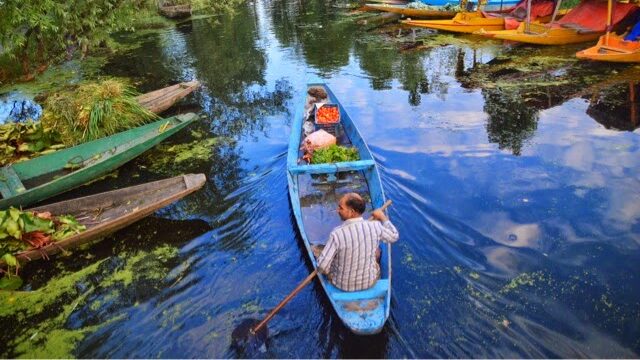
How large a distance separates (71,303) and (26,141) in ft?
Answer: 18.8

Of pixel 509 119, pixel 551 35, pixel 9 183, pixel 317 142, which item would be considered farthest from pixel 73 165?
pixel 551 35

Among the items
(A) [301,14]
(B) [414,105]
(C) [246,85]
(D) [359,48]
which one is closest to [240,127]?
(C) [246,85]

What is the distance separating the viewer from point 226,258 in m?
6.31

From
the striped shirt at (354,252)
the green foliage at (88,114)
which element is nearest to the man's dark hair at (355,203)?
the striped shirt at (354,252)

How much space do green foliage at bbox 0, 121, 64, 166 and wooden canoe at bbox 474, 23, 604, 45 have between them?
1571 cm

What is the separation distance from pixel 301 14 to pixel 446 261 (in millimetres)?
25351

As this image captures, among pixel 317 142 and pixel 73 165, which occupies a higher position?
pixel 317 142

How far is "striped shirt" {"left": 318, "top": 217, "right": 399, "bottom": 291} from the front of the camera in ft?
13.6

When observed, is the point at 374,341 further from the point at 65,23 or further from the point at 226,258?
the point at 65,23

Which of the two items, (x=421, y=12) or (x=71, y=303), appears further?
(x=421, y=12)

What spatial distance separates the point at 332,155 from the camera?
7363 millimetres

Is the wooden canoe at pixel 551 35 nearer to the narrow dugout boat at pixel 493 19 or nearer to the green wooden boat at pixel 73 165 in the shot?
the narrow dugout boat at pixel 493 19

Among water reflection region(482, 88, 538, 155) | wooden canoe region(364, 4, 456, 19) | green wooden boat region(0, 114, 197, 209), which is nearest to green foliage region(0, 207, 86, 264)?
green wooden boat region(0, 114, 197, 209)

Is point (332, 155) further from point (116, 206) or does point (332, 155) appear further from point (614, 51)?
point (614, 51)
